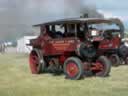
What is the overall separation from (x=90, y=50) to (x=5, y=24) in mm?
21318

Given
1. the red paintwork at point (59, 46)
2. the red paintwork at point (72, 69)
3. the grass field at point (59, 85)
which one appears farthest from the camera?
the red paintwork at point (59, 46)

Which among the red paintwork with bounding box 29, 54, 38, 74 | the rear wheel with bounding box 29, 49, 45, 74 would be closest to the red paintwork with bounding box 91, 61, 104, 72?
the rear wheel with bounding box 29, 49, 45, 74

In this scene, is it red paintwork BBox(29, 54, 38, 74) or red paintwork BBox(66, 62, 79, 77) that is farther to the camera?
red paintwork BBox(29, 54, 38, 74)

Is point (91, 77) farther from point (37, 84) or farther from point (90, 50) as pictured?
point (37, 84)

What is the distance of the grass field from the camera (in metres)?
11.5

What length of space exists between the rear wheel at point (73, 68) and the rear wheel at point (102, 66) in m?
1.04

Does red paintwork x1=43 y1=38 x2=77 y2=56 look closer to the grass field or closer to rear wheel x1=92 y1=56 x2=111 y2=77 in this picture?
the grass field

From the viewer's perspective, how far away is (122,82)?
46.1 feet

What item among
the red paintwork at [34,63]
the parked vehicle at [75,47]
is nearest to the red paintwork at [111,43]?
the parked vehicle at [75,47]

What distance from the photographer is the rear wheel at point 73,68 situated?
49.0 ft

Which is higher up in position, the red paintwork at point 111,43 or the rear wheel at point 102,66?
the red paintwork at point 111,43

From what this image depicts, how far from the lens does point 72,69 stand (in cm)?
1518

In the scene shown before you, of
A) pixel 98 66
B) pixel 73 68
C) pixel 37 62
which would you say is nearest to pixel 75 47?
pixel 73 68

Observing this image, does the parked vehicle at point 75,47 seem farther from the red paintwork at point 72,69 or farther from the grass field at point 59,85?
the grass field at point 59,85
